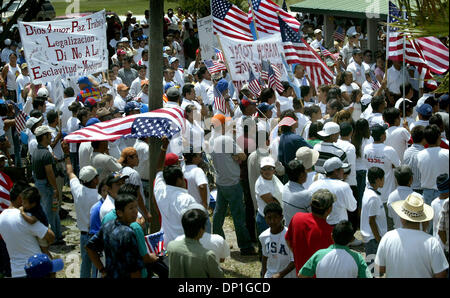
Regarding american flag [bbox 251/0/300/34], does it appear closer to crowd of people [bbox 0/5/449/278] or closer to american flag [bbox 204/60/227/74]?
crowd of people [bbox 0/5/449/278]

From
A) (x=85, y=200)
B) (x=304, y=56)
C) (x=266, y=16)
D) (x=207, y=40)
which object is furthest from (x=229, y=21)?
(x=85, y=200)

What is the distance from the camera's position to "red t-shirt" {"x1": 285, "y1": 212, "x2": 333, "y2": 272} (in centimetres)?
684

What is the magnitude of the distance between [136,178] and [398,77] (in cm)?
765

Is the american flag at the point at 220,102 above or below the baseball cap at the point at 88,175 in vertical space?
below

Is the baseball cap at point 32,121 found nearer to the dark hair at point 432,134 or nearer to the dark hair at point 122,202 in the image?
the dark hair at point 122,202

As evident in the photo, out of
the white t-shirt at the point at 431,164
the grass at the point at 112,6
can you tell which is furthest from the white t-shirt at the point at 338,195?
the grass at the point at 112,6

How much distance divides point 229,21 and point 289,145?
459 centimetres

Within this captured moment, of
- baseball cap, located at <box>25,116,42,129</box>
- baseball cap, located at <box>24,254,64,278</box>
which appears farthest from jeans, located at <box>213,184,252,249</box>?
baseball cap, located at <box>24,254,64,278</box>

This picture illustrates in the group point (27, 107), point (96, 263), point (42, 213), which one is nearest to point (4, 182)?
point (42, 213)

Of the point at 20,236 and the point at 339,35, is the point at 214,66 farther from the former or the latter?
the point at 20,236

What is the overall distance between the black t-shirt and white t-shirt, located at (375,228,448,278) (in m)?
5.64

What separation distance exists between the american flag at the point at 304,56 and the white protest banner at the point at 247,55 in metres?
0.24

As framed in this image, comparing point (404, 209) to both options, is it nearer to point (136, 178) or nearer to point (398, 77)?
point (136, 178)

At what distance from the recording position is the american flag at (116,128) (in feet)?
28.9
